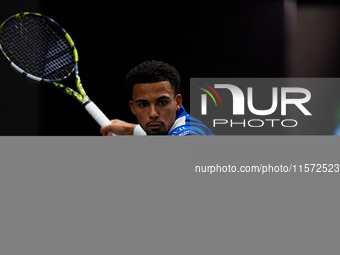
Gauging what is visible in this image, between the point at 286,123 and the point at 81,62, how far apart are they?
1059mm

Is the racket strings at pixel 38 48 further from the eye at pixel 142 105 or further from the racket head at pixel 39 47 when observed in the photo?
the eye at pixel 142 105

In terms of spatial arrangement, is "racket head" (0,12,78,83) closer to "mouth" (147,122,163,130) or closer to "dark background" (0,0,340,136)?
"dark background" (0,0,340,136)

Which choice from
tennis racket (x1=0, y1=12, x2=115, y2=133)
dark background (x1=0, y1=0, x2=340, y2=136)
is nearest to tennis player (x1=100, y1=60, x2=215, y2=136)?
tennis racket (x1=0, y1=12, x2=115, y2=133)

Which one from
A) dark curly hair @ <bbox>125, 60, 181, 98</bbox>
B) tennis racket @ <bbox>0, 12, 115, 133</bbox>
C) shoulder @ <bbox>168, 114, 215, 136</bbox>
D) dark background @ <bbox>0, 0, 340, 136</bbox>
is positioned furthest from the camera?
dark background @ <bbox>0, 0, 340, 136</bbox>

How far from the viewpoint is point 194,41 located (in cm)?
207

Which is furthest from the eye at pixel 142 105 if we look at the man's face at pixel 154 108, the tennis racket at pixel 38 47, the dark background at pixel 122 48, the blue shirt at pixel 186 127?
the dark background at pixel 122 48

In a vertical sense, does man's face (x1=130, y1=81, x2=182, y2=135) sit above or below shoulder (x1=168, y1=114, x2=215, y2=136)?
above

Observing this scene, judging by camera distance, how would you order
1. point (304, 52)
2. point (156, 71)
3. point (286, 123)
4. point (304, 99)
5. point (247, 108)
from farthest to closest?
point (304, 52) → point (304, 99) → point (286, 123) → point (247, 108) → point (156, 71)

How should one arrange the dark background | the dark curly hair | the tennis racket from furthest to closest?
the dark background, the tennis racket, the dark curly hair

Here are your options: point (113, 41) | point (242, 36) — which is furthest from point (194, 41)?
point (113, 41)

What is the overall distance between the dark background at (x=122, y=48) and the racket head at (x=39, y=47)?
258 mm

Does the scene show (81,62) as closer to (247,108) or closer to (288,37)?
(247,108)

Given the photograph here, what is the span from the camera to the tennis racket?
171cm

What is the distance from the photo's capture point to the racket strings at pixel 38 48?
5.63 ft
